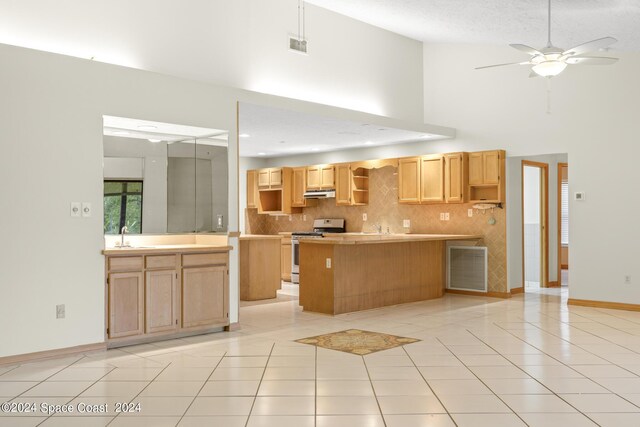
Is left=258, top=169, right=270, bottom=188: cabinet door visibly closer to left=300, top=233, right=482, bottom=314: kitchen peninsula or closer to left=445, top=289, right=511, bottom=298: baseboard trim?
left=300, top=233, right=482, bottom=314: kitchen peninsula

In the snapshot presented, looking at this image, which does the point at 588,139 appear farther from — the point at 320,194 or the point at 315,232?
the point at 315,232

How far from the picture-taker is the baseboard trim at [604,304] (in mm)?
7695

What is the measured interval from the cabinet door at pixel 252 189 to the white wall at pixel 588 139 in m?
4.65

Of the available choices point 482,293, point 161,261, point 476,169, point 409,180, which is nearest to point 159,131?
point 161,261

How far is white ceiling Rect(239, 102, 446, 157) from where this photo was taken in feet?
24.7

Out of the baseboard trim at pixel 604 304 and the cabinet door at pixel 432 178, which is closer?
the baseboard trim at pixel 604 304

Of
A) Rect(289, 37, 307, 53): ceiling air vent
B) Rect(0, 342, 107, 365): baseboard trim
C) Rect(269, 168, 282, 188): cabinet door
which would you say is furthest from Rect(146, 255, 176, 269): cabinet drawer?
Rect(269, 168, 282, 188): cabinet door

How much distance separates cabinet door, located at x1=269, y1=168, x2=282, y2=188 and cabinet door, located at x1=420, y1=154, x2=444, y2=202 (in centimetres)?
315

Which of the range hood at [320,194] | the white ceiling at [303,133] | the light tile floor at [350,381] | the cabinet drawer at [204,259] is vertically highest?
the white ceiling at [303,133]

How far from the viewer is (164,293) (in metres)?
5.77

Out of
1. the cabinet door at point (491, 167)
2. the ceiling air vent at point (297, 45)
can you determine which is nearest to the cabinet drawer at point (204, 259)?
the ceiling air vent at point (297, 45)

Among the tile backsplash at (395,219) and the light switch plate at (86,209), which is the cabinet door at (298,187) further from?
the light switch plate at (86,209)

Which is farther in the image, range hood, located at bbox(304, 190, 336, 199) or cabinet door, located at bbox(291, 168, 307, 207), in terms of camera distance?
cabinet door, located at bbox(291, 168, 307, 207)

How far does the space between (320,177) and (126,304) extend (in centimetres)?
610
